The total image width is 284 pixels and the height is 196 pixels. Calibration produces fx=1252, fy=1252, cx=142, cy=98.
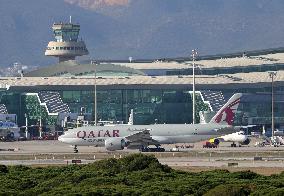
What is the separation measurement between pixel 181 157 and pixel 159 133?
17365 mm

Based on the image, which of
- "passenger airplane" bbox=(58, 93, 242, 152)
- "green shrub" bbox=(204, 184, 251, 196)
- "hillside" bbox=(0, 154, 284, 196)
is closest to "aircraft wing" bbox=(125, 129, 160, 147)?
"passenger airplane" bbox=(58, 93, 242, 152)

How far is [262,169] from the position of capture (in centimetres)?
10581

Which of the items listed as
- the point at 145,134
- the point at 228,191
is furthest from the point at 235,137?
the point at 228,191

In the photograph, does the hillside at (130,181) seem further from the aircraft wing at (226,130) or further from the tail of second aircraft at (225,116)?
the tail of second aircraft at (225,116)

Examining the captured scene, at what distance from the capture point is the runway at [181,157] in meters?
113

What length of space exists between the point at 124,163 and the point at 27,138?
350ft

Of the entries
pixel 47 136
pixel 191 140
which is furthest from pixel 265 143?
pixel 47 136

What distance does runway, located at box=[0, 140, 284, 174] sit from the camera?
11288cm

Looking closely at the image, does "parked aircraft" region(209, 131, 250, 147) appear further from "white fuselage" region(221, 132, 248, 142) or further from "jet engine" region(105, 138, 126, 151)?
"jet engine" region(105, 138, 126, 151)

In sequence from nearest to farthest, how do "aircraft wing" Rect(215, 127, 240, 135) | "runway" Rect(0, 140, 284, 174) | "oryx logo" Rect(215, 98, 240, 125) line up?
"runway" Rect(0, 140, 284, 174)
"aircraft wing" Rect(215, 127, 240, 135)
"oryx logo" Rect(215, 98, 240, 125)

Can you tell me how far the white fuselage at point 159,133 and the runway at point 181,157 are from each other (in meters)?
1.41

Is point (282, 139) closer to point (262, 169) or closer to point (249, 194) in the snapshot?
point (262, 169)

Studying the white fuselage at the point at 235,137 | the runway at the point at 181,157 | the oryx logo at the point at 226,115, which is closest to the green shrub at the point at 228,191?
the runway at the point at 181,157

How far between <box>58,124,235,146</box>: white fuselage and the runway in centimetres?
141
